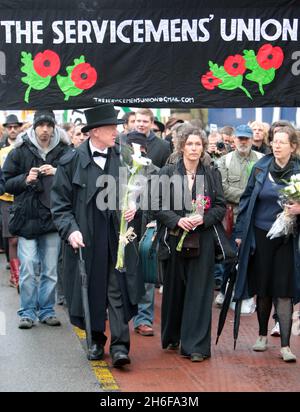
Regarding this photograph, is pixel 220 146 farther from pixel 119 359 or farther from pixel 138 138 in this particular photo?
pixel 119 359

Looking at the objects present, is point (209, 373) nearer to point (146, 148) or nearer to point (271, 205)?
point (271, 205)

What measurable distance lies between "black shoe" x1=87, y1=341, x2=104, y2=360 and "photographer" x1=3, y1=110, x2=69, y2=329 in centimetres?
165

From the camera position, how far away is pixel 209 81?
29.0ft

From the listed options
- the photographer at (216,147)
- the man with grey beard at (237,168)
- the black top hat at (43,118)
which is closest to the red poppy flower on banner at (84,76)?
the black top hat at (43,118)


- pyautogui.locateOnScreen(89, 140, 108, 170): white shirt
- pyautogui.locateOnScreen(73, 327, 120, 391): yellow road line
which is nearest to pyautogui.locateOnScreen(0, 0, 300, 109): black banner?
pyautogui.locateOnScreen(89, 140, 108, 170): white shirt

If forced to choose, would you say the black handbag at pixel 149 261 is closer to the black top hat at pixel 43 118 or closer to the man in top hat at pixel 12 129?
the black top hat at pixel 43 118

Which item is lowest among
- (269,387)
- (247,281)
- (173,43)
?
(269,387)

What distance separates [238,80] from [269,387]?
9.50 ft

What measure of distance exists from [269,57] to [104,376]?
3.31 m

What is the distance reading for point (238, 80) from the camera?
8875 mm

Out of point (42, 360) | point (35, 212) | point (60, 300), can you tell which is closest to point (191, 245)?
point (42, 360)
